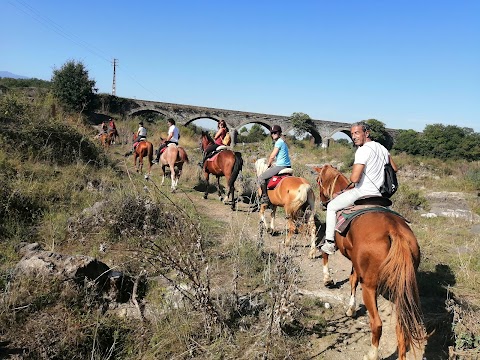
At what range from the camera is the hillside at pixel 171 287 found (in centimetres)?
308

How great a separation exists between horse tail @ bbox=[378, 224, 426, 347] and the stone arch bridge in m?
42.2

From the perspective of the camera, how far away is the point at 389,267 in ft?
10.3

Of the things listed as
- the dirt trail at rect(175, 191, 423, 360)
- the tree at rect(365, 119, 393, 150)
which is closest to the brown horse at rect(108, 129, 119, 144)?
the dirt trail at rect(175, 191, 423, 360)

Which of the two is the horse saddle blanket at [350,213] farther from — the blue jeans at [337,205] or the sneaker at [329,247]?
the sneaker at [329,247]

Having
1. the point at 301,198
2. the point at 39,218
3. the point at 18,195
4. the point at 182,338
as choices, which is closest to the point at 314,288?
the point at 301,198

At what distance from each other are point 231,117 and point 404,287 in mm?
46970

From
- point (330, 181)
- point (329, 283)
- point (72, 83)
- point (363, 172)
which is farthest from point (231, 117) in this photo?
point (363, 172)

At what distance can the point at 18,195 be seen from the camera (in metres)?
5.90

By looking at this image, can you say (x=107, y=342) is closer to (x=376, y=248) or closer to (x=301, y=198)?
(x=376, y=248)

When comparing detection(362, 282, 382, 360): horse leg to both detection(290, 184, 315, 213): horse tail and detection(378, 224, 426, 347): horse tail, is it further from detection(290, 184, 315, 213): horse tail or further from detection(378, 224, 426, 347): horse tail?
detection(290, 184, 315, 213): horse tail

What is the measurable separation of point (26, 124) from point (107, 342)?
7511 mm

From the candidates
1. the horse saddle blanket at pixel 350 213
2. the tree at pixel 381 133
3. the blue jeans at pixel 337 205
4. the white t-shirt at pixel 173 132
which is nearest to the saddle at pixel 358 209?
the horse saddle blanket at pixel 350 213

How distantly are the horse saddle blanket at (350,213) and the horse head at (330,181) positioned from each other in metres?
1.53

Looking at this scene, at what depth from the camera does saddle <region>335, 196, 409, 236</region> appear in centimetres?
396
